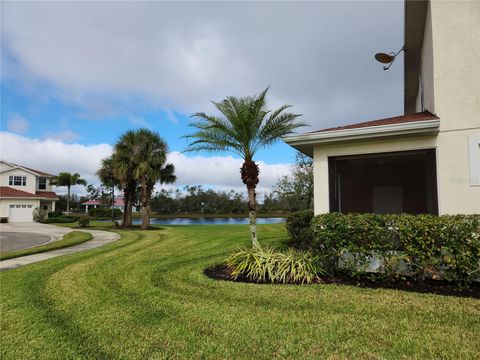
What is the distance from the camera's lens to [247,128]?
28.7 ft

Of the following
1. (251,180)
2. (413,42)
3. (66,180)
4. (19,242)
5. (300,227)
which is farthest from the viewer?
(66,180)

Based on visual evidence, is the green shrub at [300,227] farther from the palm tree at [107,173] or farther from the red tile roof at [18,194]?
the red tile roof at [18,194]

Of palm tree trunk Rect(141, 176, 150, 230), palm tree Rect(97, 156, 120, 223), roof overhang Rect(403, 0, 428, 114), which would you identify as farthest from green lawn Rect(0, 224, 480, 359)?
palm tree Rect(97, 156, 120, 223)

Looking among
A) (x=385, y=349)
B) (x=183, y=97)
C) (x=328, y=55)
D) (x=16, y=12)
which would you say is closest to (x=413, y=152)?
(x=385, y=349)

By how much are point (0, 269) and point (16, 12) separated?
770 centimetres

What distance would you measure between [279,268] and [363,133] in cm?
353

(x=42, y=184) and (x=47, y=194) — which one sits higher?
(x=42, y=184)

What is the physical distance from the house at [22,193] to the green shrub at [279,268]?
37.2 metres

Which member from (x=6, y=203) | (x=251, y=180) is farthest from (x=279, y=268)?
(x=6, y=203)

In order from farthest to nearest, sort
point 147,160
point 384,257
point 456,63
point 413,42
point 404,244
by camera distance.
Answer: point 147,160 < point 413,42 < point 456,63 < point 384,257 < point 404,244

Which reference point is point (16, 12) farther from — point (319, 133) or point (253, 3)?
point (319, 133)

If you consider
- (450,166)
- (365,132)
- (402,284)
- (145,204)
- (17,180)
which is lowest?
(402,284)

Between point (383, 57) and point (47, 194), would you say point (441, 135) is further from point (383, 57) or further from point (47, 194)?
point (47, 194)

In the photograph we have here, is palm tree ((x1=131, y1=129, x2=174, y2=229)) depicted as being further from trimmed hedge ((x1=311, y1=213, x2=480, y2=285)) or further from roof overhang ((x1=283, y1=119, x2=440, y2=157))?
trimmed hedge ((x1=311, y1=213, x2=480, y2=285))
